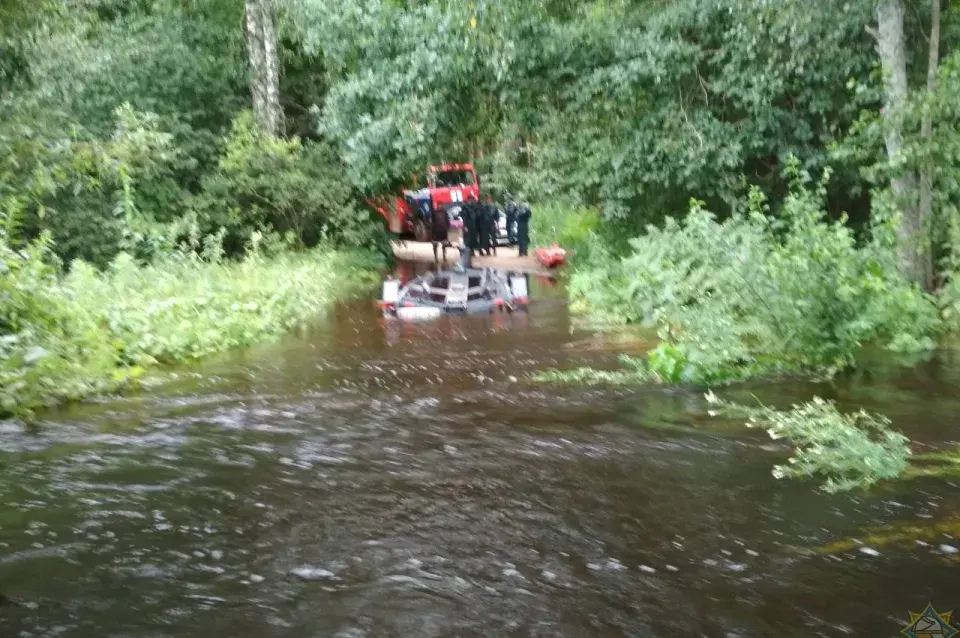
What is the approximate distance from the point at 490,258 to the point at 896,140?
532 inches

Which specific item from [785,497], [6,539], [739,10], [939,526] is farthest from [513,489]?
[739,10]

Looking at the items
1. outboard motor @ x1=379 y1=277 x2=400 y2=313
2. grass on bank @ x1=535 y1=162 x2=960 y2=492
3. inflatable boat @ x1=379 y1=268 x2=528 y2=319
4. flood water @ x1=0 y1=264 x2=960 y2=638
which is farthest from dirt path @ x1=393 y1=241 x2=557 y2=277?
flood water @ x1=0 y1=264 x2=960 y2=638

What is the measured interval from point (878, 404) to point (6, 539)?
6.07 meters

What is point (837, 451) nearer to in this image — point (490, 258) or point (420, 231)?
point (490, 258)

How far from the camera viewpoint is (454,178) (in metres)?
26.3

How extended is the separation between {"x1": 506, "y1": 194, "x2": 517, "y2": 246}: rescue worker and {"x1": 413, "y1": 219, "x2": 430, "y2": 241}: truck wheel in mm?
4359

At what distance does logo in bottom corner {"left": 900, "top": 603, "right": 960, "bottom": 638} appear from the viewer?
3.44 m

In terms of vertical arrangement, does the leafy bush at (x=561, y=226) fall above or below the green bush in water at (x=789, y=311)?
above

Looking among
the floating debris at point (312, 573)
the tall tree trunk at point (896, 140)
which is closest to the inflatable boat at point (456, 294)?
the tall tree trunk at point (896, 140)

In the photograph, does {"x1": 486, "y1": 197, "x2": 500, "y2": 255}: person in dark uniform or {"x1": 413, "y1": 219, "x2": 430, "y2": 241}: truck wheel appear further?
{"x1": 413, "y1": 219, "x2": 430, "y2": 241}: truck wheel

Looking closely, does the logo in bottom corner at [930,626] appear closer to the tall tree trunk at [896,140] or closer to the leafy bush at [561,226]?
the tall tree trunk at [896,140]

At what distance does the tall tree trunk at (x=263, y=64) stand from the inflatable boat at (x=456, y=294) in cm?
713

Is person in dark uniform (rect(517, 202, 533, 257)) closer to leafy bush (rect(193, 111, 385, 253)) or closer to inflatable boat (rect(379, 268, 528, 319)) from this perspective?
leafy bush (rect(193, 111, 385, 253))

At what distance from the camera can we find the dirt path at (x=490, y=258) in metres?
21.5
